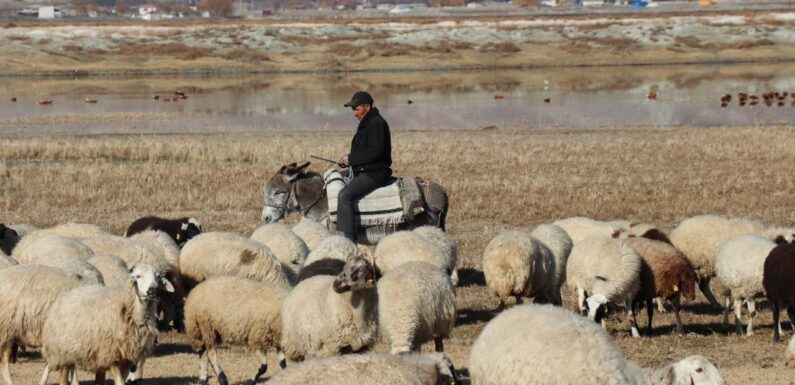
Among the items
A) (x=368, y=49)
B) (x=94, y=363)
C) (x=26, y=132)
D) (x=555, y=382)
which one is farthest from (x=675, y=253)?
(x=368, y=49)

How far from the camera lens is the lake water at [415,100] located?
142ft

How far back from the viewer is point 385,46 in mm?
100938

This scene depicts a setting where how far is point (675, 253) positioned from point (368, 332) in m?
5.39

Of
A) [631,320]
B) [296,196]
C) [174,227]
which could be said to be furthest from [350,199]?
[631,320]

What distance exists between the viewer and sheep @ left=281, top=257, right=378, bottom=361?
1054 cm

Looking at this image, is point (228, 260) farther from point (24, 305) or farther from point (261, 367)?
point (24, 305)

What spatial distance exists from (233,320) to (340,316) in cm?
148

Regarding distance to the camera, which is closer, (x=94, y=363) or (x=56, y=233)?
(x=94, y=363)

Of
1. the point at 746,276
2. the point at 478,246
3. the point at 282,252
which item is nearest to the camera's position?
the point at 746,276

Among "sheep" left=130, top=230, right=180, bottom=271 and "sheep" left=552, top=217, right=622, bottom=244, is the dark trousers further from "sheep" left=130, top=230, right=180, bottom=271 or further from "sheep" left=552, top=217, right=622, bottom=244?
"sheep" left=552, top=217, right=622, bottom=244

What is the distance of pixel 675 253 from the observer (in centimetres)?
1462

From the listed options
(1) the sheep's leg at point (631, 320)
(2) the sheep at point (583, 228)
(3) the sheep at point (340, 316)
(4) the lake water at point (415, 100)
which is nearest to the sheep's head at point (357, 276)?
(3) the sheep at point (340, 316)

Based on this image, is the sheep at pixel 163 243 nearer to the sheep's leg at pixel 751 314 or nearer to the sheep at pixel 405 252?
the sheep at pixel 405 252

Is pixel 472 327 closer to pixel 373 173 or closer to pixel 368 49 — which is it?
pixel 373 173
